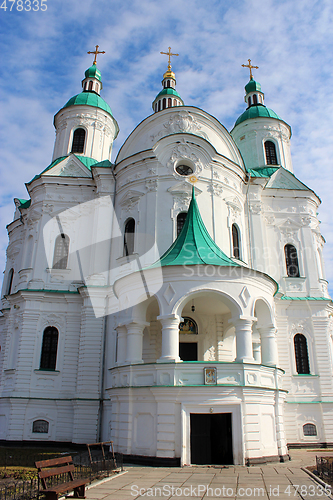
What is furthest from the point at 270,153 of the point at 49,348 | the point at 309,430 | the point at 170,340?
the point at 49,348

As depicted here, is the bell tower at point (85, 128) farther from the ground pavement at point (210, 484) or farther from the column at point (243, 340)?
the ground pavement at point (210, 484)

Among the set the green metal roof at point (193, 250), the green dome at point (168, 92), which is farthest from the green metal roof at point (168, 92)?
the green metal roof at point (193, 250)

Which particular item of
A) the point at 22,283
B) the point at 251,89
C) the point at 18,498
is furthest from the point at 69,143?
the point at 18,498

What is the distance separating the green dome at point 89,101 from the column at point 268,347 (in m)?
20.1

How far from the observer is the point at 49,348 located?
808 inches

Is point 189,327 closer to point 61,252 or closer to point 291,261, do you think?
point 291,261

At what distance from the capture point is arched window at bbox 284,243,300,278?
23098mm

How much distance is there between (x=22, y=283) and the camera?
2177 centimetres

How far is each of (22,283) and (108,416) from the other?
8537 millimetres

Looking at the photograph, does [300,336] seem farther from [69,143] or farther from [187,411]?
[69,143]

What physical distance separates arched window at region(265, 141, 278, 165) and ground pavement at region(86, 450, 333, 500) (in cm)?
1999

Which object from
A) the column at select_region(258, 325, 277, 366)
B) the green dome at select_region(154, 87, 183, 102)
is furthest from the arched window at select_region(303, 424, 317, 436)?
the green dome at select_region(154, 87, 183, 102)

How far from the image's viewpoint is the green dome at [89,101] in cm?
2802

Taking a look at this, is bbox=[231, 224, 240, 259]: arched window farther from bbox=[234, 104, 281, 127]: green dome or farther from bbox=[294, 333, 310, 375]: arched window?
bbox=[234, 104, 281, 127]: green dome
